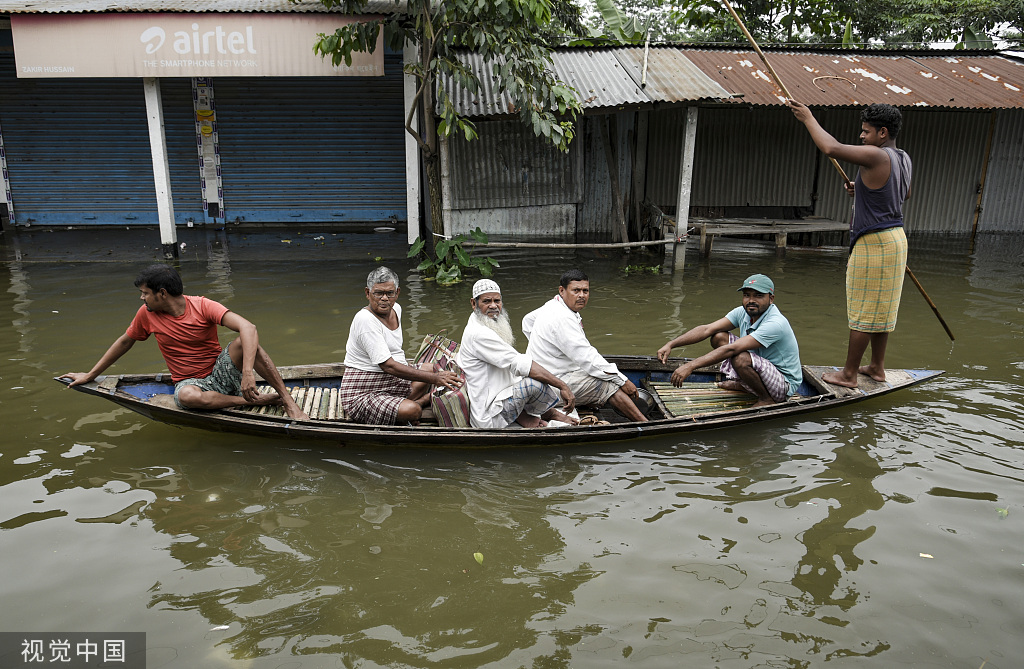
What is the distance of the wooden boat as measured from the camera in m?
5.12

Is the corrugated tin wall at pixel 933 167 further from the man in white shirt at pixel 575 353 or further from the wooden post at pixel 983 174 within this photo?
the man in white shirt at pixel 575 353

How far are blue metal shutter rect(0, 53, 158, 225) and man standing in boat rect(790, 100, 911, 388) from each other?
41.6ft

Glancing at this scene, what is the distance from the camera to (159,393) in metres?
5.67

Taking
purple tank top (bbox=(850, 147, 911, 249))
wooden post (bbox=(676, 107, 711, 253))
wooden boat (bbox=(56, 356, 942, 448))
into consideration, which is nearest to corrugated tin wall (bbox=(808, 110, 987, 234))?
wooden post (bbox=(676, 107, 711, 253))

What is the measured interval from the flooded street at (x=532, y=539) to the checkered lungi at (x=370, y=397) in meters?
0.28

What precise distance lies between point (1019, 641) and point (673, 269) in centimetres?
817

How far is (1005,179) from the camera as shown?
1381 centimetres

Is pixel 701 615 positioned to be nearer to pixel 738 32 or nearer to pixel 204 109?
pixel 204 109

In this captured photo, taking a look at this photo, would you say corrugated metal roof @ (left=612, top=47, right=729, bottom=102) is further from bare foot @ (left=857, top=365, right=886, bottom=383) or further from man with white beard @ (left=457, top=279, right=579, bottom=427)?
man with white beard @ (left=457, top=279, right=579, bottom=427)

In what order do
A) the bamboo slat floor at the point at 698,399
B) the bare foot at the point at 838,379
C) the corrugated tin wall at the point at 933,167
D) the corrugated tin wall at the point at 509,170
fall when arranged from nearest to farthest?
the bamboo slat floor at the point at 698,399 < the bare foot at the point at 838,379 < the corrugated tin wall at the point at 509,170 < the corrugated tin wall at the point at 933,167

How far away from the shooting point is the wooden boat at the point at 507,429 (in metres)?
5.12

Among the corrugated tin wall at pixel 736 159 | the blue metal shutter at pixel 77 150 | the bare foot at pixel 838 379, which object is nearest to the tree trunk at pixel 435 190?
the corrugated tin wall at pixel 736 159

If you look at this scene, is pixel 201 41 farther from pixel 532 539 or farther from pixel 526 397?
pixel 532 539

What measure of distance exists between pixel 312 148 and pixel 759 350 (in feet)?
35.3
